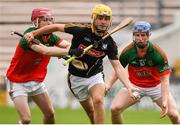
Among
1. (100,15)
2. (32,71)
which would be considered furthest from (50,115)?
(100,15)

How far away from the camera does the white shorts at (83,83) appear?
13.6 m

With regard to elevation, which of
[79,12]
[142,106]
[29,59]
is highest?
[29,59]

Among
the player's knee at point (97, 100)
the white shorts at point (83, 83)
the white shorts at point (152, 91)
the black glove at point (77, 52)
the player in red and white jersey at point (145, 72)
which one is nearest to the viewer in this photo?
the black glove at point (77, 52)

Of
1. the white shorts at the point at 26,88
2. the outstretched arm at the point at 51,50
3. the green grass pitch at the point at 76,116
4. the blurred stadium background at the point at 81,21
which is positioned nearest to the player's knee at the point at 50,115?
the white shorts at the point at 26,88

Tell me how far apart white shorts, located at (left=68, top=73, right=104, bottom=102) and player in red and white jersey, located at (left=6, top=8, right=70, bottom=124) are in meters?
0.48

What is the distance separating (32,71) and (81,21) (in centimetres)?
1109

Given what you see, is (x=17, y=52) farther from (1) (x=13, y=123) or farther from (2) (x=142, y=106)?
(2) (x=142, y=106)

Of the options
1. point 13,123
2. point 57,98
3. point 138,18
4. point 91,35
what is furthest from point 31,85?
point 138,18

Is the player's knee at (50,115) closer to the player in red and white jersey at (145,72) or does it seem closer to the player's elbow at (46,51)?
the player in red and white jersey at (145,72)

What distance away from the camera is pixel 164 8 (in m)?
25.3

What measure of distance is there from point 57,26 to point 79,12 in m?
12.2

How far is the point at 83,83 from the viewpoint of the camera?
13.7m

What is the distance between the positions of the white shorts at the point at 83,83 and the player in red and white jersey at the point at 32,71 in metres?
0.48

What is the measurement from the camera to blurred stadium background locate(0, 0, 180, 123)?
73.6 feet
